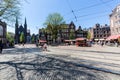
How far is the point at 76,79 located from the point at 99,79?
944 millimetres

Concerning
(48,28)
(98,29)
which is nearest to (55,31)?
(48,28)

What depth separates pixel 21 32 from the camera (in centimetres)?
13062

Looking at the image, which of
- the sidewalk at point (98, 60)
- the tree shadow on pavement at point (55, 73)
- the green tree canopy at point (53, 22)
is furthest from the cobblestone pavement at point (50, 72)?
the green tree canopy at point (53, 22)

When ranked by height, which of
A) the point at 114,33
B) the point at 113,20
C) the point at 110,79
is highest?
the point at 113,20

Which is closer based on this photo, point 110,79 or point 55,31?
point 110,79

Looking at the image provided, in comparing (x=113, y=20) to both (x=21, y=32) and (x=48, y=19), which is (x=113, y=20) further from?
(x=21, y=32)

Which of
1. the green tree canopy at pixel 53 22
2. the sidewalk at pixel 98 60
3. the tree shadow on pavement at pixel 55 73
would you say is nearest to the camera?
the tree shadow on pavement at pixel 55 73

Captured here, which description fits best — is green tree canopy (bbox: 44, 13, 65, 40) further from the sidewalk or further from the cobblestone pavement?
the cobblestone pavement

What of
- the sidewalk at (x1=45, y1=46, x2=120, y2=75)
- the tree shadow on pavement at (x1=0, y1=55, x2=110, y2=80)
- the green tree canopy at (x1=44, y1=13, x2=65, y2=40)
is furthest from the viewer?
the green tree canopy at (x1=44, y1=13, x2=65, y2=40)

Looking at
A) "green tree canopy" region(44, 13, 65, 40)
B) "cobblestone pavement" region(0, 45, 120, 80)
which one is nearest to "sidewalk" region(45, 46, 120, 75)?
"cobblestone pavement" region(0, 45, 120, 80)

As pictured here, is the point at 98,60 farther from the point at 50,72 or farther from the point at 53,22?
the point at 53,22

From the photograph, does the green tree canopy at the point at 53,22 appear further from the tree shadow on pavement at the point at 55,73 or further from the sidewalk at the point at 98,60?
the tree shadow on pavement at the point at 55,73

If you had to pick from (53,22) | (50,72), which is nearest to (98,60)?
(50,72)

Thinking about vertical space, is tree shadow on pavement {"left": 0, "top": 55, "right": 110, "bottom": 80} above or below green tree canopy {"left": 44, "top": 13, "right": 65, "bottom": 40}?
below
